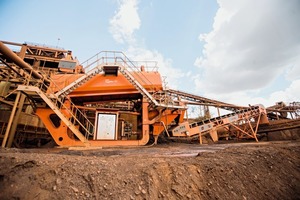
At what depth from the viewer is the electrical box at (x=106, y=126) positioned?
29.7 ft

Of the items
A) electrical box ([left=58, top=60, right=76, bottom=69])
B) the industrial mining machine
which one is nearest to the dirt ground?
the industrial mining machine

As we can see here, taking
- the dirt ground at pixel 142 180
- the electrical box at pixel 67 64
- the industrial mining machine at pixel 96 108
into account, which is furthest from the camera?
the electrical box at pixel 67 64

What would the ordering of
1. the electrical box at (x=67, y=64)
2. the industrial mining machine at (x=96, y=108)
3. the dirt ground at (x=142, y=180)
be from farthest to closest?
the electrical box at (x=67, y=64) < the industrial mining machine at (x=96, y=108) < the dirt ground at (x=142, y=180)

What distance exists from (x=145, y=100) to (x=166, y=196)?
23.7 ft

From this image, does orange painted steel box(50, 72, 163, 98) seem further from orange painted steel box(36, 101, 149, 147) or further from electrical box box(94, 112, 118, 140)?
orange painted steel box(36, 101, 149, 147)

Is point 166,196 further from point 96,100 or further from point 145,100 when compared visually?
point 96,100

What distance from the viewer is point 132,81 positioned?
9.00 meters

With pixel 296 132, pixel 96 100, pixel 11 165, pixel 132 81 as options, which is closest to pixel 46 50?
pixel 96 100

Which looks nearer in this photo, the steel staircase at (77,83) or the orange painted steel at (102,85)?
the steel staircase at (77,83)

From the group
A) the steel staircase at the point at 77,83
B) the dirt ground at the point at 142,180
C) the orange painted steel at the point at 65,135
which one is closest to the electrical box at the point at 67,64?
the steel staircase at the point at 77,83

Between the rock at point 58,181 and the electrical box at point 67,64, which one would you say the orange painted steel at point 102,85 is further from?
the rock at point 58,181

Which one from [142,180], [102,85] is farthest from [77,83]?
[142,180]

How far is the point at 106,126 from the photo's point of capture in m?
9.27

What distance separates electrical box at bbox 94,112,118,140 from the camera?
9039 millimetres
